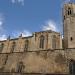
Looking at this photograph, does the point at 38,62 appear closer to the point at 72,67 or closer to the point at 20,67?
the point at 20,67

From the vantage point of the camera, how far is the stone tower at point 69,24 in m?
51.8

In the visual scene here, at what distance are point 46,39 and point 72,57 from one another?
Answer: 26.3m

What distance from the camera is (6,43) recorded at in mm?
60188

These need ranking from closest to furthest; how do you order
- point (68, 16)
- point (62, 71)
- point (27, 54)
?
1. point (62, 71)
2. point (27, 54)
3. point (68, 16)

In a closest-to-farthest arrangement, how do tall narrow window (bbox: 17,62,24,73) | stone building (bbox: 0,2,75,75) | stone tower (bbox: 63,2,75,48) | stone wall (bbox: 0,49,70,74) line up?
stone building (bbox: 0,2,75,75)
stone wall (bbox: 0,49,70,74)
tall narrow window (bbox: 17,62,24,73)
stone tower (bbox: 63,2,75,48)

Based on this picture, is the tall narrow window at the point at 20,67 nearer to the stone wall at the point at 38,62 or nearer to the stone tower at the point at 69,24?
the stone wall at the point at 38,62

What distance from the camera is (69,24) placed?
54938 mm

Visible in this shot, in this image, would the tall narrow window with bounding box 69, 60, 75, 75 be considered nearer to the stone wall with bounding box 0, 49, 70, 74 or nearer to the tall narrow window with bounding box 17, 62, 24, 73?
the stone wall with bounding box 0, 49, 70, 74

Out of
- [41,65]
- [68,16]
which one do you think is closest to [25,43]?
[68,16]

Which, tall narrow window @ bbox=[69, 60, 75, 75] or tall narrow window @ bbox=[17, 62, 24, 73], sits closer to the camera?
tall narrow window @ bbox=[69, 60, 75, 75]

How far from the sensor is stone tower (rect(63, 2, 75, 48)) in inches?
2040

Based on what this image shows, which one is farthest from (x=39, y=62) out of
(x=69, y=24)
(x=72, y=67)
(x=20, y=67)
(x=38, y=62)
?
(x=69, y=24)

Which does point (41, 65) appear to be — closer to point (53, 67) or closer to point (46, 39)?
point (53, 67)

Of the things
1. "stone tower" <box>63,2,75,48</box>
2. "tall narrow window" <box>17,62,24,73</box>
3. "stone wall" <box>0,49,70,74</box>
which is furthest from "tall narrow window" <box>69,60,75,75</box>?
"stone tower" <box>63,2,75,48</box>
